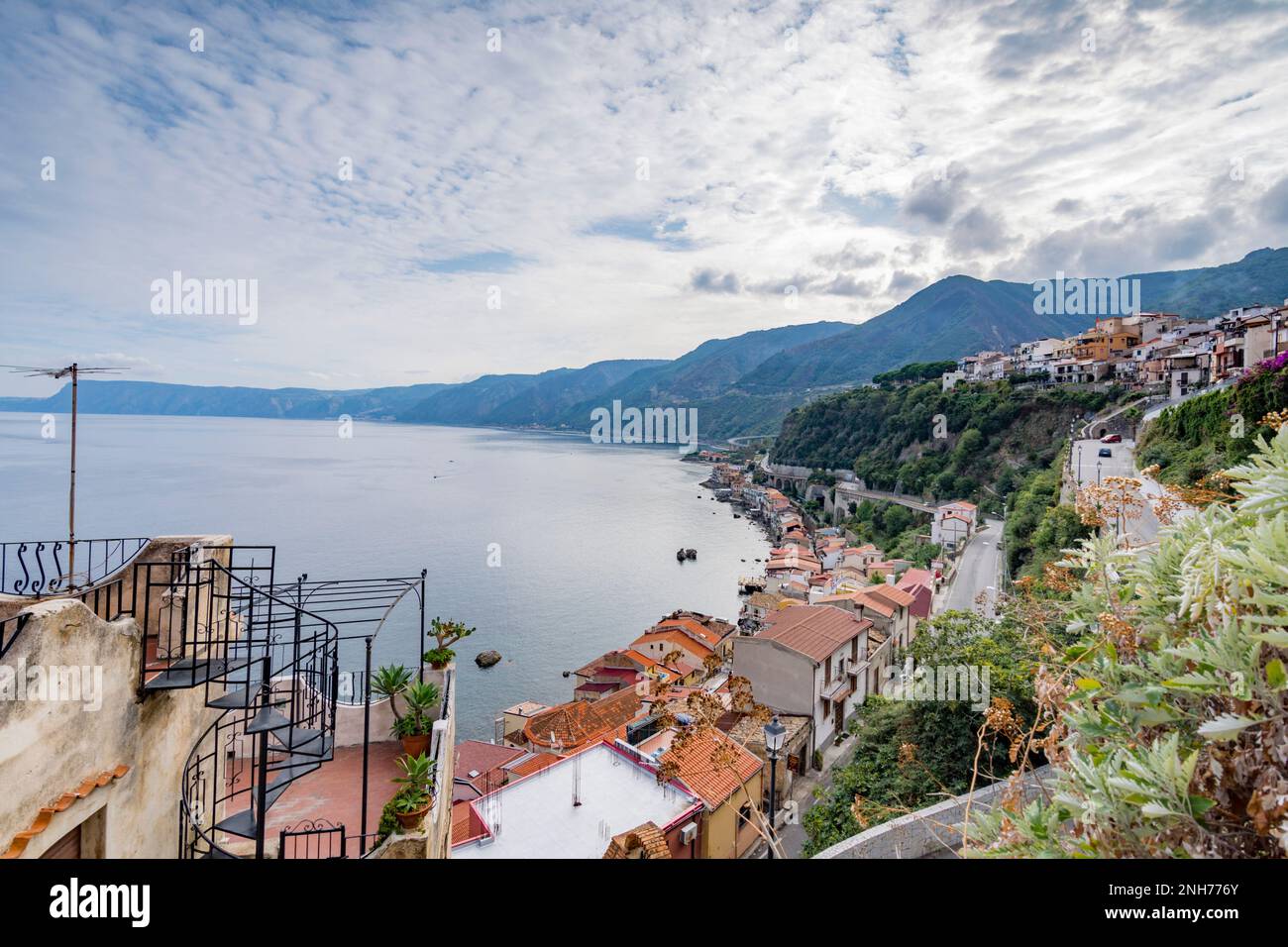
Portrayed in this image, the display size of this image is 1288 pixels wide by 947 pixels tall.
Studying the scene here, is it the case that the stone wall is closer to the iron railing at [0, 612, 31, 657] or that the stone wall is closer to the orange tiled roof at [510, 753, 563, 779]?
the iron railing at [0, 612, 31, 657]

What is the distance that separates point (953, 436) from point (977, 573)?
25.4 m

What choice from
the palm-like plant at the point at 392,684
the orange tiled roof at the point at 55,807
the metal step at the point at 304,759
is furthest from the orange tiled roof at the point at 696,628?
the orange tiled roof at the point at 55,807

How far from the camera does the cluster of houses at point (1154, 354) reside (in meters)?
23.5

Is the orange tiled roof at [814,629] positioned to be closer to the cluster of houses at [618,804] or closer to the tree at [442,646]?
the cluster of houses at [618,804]

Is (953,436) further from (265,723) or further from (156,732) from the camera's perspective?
(156,732)

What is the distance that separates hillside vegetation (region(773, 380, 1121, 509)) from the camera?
37906 mm

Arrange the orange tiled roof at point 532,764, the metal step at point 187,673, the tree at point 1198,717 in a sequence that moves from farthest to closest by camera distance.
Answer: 1. the orange tiled roof at point 532,764
2. the metal step at point 187,673
3. the tree at point 1198,717

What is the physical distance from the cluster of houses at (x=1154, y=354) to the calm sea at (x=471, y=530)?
2264cm

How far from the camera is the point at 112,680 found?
292cm

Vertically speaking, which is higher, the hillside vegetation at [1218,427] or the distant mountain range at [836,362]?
the distant mountain range at [836,362]

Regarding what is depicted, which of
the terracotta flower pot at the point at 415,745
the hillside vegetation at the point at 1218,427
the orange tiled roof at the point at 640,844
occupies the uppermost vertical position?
the hillside vegetation at the point at 1218,427

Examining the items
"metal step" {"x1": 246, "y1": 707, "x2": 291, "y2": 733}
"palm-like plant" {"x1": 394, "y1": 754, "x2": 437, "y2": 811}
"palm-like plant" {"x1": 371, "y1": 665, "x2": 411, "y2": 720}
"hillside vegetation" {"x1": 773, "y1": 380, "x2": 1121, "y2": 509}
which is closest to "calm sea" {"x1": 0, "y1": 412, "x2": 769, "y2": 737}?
"hillside vegetation" {"x1": 773, "y1": 380, "x2": 1121, "y2": 509}

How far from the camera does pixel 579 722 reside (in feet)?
54.0

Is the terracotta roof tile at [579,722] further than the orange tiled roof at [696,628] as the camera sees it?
No
